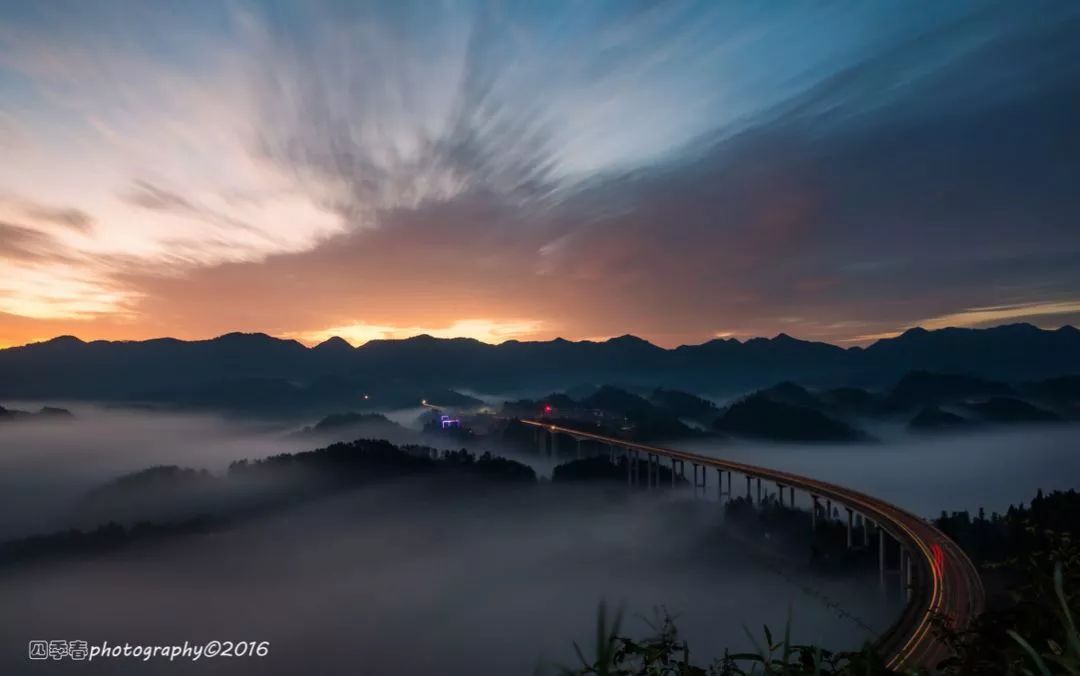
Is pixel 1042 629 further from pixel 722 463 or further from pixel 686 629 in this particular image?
pixel 686 629

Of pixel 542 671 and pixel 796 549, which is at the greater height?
pixel 542 671

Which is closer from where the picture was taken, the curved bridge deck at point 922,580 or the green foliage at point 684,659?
the green foliage at point 684,659

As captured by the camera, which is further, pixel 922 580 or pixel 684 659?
pixel 922 580

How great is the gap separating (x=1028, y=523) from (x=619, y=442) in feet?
623

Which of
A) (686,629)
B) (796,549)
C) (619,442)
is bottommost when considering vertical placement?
(686,629)

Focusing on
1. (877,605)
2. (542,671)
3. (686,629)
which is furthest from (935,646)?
(686,629)

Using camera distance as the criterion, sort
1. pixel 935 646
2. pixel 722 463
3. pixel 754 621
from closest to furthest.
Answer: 1. pixel 935 646
2. pixel 722 463
3. pixel 754 621

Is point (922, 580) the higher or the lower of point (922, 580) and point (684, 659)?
the lower

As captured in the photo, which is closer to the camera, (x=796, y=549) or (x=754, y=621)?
(x=754, y=621)

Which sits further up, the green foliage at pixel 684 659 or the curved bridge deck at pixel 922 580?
the green foliage at pixel 684 659

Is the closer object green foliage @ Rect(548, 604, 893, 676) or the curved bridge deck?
green foliage @ Rect(548, 604, 893, 676)

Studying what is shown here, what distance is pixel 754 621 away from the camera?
182625 mm

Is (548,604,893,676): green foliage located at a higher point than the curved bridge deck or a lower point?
higher

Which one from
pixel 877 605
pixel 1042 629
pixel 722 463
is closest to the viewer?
pixel 1042 629
